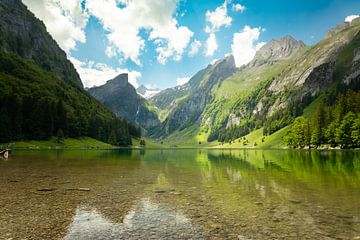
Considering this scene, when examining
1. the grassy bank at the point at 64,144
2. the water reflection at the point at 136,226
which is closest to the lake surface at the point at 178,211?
the water reflection at the point at 136,226

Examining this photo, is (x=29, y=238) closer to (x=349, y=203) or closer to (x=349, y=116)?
(x=349, y=203)

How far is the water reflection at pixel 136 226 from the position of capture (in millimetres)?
12873

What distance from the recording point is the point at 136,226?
1440 centimetres

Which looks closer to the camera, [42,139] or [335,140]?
[335,140]

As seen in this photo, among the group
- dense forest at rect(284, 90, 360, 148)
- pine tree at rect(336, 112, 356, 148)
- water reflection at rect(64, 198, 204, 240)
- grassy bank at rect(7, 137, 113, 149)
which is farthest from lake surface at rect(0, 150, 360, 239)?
grassy bank at rect(7, 137, 113, 149)

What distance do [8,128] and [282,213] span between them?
13544 centimetres

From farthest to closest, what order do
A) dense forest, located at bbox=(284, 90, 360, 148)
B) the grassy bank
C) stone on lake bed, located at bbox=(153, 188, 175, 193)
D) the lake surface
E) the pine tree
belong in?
the grassy bank → dense forest, located at bbox=(284, 90, 360, 148) → the pine tree → stone on lake bed, located at bbox=(153, 188, 175, 193) → the lake surface

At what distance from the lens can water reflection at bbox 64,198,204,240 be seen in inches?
507

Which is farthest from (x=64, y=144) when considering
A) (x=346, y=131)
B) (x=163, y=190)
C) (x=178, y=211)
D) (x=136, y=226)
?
(x=136, y=226)

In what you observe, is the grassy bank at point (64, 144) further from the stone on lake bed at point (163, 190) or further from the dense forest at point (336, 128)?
the dense forest at point (336, 128)

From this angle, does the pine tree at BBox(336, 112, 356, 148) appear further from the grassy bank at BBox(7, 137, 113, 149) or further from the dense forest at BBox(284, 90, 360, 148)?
the grassy bank at BBox(7, 137, 113, 149)

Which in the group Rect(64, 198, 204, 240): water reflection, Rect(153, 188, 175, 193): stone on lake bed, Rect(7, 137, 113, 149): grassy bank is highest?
Rect(7, 137, 113, 149): grassy bank

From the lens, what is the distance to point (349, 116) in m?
115

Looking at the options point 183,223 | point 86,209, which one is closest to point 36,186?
point 86,209
